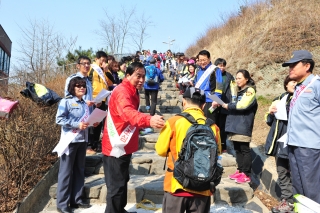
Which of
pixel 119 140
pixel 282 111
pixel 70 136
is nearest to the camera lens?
pixel 119 140

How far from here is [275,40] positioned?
412 inches

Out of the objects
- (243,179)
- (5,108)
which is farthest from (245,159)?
(5,108)

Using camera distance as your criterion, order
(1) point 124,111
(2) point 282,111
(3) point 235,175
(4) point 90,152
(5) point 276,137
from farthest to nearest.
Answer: (4) point 90,152 < (3) point 235,175 < (5) point 276,137 < (2) point 282,111 < (1) point 124,111

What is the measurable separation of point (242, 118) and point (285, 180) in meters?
1.22

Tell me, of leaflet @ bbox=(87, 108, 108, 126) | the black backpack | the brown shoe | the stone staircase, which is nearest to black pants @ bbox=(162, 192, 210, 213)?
the black backpack

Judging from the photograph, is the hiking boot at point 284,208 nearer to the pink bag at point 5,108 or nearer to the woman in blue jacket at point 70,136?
the woman in blue jacket at point 70,136

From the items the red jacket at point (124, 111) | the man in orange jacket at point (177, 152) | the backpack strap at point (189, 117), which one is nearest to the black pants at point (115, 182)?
the red jacket at point (124, 111)

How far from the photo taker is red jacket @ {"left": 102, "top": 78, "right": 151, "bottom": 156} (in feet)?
10.6

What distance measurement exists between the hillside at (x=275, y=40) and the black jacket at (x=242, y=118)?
489 centimetres

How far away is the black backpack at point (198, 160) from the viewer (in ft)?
8.48

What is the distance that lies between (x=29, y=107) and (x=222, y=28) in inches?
666

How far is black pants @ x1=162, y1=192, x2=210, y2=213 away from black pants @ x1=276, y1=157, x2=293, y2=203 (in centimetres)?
185

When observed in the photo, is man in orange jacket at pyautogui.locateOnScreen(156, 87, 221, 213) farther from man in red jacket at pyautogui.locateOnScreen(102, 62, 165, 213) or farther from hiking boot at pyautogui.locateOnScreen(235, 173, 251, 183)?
hiking boot at pyautogui.locateOnScreen(235, 173, 251, 183)

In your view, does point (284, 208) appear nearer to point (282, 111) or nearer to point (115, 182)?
point (282, 111)
